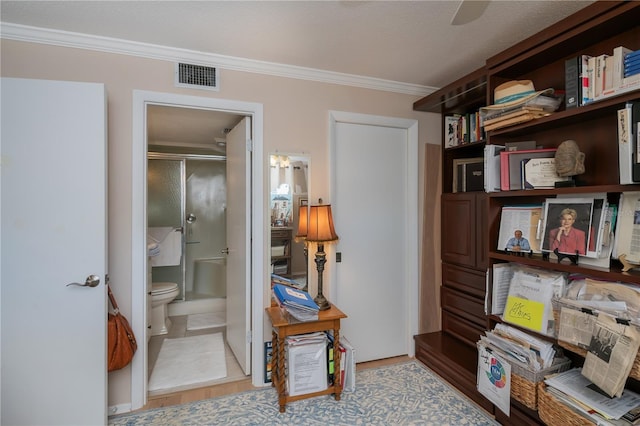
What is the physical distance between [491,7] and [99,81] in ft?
7.93

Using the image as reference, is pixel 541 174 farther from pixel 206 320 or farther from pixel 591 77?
pixel 206 320

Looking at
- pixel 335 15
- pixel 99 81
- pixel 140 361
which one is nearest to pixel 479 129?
pixel 335 15

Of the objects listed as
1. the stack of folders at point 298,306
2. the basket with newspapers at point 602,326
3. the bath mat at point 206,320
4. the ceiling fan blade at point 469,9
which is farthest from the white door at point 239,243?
the basket with newspapers at point 602,326

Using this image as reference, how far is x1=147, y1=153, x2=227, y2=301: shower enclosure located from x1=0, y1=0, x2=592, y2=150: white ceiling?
229cm

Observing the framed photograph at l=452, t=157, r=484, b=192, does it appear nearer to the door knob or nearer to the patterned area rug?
the patterned area rug

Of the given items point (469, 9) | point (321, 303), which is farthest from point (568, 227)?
point (321, 303)

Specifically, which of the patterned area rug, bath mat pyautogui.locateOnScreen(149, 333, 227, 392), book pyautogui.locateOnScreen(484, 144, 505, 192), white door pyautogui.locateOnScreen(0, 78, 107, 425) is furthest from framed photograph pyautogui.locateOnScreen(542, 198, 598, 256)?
white door pyautogui.locateOnScreen(0, 78, 107, 425)

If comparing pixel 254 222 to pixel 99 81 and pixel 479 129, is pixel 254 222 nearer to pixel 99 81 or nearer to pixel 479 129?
pixel 99 81

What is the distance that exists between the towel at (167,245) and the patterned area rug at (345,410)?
2.10m

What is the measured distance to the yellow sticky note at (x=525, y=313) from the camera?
1.74 m

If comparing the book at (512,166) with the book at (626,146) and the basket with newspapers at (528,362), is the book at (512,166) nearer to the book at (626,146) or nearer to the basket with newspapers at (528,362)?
the book at (626,146)

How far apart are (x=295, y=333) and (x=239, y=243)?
923 mm

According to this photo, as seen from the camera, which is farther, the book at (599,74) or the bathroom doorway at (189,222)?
the bathroom doorway at (189,222)

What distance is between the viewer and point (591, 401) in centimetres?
145
